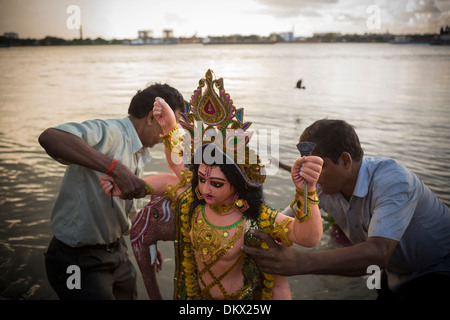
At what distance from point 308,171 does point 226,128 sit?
0.73 metres

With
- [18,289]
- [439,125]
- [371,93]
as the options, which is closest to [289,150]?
[439,125]

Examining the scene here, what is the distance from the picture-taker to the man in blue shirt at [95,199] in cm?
280

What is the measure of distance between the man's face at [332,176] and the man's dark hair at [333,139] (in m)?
0.04

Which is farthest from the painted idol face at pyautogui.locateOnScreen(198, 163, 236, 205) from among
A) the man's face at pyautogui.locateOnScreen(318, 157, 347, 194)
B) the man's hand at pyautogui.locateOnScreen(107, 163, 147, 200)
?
the man's face at pyautogui.locateOnScreen(318, 157, 347, 194)

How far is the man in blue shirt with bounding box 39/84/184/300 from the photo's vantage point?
2799mm

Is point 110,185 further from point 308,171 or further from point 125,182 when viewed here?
point 308,171

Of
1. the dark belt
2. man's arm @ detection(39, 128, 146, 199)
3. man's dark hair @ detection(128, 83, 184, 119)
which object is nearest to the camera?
man's arm @ detection(39, 128, 146, 199)

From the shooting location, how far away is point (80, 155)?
2.77 m

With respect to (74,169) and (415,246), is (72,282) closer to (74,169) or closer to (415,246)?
(74,169)

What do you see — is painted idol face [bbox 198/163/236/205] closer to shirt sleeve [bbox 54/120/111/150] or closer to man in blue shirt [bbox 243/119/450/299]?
man in blue shirt [bbox 243/119/450/299]

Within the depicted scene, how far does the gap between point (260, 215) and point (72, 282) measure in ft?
6.03

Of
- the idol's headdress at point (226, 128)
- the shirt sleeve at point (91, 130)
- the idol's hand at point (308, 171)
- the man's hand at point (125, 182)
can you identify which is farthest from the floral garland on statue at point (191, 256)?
the shirt sleeve at point (91, 130)

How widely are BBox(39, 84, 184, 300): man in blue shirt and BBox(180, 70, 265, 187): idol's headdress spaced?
2.63 ft

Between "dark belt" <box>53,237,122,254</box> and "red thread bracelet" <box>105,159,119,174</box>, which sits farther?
"dark belt" <box>53,237,122,254</box>
